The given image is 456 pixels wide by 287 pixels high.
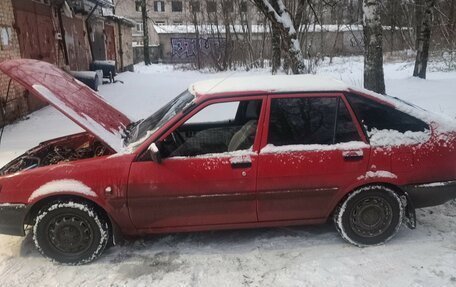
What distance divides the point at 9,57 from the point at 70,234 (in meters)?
7.20

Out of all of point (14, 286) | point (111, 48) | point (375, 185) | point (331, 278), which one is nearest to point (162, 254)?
point (14, 286)

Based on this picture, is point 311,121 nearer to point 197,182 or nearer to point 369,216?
point 369,216

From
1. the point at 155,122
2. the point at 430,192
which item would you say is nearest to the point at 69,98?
the point at 155,122

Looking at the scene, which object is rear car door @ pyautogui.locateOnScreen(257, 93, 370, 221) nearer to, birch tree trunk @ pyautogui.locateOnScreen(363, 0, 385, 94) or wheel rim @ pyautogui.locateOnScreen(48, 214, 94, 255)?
wheel rim @ pyautogui.locateOnScreen(48, 214, 94, 255)

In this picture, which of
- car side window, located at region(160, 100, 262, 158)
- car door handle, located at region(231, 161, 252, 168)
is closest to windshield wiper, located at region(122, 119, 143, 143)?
car side window, located at region(160, 100, 262, 158)

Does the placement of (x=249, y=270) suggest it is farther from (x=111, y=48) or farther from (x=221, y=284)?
(x=111, y=48)

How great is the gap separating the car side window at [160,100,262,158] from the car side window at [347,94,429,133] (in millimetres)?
870

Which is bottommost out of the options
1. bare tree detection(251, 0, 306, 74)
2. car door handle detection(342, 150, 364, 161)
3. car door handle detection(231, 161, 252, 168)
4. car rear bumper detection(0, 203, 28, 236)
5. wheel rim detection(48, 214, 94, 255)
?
wheel rim detection(48, 214, 94, 255)

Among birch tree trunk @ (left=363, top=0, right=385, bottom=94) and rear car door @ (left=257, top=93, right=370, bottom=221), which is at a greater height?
birch tree trunk @ (left=363, top=0, right=385, bottom=94)

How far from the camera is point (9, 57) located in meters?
9.37

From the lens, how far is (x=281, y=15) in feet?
31.3

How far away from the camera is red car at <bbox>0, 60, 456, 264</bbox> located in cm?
354

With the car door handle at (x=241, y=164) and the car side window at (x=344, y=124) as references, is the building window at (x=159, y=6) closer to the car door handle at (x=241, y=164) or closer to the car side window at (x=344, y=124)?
the car side window at (x=344, y=124)

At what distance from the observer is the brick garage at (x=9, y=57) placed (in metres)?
8.99
